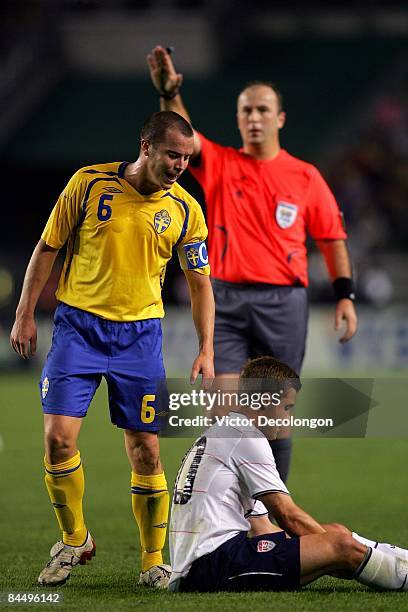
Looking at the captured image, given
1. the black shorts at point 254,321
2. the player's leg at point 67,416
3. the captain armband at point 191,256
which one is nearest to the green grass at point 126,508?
the player's leg at point 67,416

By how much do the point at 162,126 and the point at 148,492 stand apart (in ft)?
5.67

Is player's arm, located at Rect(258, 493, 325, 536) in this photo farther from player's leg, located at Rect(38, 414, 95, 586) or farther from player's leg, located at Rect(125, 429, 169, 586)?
player's leg, located at Rect(38, 414, 95, 586)

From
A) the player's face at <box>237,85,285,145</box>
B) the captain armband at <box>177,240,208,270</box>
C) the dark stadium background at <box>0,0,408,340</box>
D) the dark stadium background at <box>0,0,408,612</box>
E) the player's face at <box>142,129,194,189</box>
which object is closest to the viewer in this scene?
the player's face at <box>142,129,194,189</box>

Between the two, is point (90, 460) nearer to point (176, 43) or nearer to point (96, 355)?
point (96, 355)

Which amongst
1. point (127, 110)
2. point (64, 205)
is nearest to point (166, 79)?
point (64, 205)

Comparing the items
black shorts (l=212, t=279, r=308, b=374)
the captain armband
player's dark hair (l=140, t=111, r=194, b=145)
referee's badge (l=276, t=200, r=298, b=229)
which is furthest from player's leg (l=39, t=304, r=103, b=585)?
referee's badge (l=276, t=200, r=298, b=229)

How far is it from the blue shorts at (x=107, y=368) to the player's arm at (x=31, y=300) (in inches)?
5.1

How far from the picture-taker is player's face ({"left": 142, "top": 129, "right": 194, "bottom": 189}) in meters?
5.56

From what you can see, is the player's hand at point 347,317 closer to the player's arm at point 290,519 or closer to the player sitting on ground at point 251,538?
the player sitting on ground at point 251,538

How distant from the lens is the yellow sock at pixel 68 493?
575 cm

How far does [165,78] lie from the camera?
6.84 meters

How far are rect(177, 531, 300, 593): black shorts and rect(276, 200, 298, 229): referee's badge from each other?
2492 millimetres

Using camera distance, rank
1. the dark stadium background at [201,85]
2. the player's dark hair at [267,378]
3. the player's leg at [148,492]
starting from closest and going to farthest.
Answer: the player's dark hair at [267,378] → the player's leg at [148,492] → the dark stadium background at [201,85]

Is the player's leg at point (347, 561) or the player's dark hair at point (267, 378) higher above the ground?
the player's dark hair at point (267, 378)
